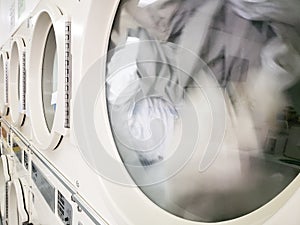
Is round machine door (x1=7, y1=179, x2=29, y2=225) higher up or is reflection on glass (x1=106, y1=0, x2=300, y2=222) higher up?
reflection on glass (x1=106, y1=0, x2=300, y2=222)

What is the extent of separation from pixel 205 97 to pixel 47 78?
111cm

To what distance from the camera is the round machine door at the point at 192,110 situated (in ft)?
1.17

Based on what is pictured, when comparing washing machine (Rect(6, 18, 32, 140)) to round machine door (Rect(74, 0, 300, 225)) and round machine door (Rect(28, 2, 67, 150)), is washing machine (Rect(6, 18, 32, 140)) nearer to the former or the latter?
round machine door (Rect(28, 2, 67, 150))

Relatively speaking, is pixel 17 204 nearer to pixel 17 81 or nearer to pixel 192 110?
pixel 17 81

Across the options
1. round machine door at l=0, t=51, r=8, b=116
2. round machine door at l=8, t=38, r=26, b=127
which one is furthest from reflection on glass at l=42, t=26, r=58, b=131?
round machine door at l=0, t=51, r=8, b=116

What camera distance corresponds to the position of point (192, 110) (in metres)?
0.52

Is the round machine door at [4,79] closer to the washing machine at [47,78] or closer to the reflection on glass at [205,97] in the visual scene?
the washing machine at [47,78]

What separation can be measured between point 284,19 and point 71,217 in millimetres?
853

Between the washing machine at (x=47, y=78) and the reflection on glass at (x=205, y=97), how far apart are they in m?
0.21

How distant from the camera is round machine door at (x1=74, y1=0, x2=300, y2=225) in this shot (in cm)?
36

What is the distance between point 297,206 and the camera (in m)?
0.26

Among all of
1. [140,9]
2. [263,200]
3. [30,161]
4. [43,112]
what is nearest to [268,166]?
[263,200]

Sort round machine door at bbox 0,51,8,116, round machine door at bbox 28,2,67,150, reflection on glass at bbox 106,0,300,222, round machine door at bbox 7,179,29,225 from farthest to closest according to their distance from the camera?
round machine door at bbox 0,51,8,116 < round machine door at bbox 7,179,29,225 < round machine door at bbox 28,2,67,150 < reflection on glass at bbox 106,0,300,222

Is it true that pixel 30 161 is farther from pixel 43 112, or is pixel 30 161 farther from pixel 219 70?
pixel 219 70
